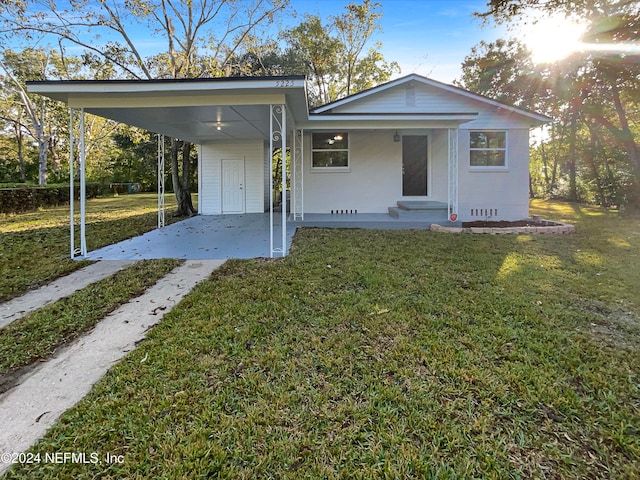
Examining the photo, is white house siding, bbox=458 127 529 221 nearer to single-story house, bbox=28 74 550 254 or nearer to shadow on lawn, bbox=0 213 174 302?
single-story house, bbox=28 74 550 254

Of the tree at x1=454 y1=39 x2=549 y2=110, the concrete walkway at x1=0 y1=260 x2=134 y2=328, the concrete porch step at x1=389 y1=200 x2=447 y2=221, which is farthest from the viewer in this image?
the tree at x1=454 y1=39 x2=549 y2=110

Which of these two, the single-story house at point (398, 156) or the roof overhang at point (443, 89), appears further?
the roof overhang at point (443, 89)

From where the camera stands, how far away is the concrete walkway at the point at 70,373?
2.22 m

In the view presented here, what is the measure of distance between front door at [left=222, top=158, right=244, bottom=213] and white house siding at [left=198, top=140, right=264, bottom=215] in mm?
113

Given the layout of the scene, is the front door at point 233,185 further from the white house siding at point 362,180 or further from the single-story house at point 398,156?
the white house siding at point 362,180

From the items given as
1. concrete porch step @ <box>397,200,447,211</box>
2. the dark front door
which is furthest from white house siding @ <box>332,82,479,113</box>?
concrete porch step @ <box>397,200,447,211</box>

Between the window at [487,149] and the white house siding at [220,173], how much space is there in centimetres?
702

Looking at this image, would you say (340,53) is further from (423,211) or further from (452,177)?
(423,211)

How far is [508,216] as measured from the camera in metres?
11.8

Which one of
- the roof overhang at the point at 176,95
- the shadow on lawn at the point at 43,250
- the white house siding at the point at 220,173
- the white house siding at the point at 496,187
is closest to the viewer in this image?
the shadow on lawn at the point at 43,250

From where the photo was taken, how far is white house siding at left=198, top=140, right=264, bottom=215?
13.0 metres

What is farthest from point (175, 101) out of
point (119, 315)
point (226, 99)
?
point (119, 315)

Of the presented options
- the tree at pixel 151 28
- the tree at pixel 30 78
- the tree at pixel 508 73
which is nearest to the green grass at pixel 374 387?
the tree at pixel 151 28

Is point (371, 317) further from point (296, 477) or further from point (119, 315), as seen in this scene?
point (119, 315)
